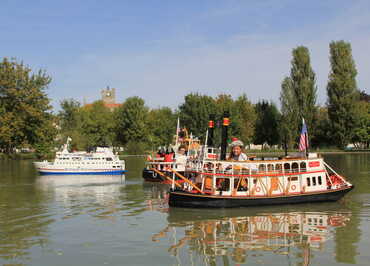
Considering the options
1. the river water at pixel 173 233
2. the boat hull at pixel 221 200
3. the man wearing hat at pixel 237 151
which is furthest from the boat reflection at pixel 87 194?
the man wearing hat at pixel 237 151

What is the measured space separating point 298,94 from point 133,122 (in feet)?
140

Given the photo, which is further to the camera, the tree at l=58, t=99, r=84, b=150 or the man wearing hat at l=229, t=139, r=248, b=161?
the tree at l=58, t=99, r=84, b=150

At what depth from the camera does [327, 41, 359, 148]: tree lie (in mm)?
100312

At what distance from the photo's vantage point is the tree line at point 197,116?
81.5 m

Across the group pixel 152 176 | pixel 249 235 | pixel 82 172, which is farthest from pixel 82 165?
pixel 249 235

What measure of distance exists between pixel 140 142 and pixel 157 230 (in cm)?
9914

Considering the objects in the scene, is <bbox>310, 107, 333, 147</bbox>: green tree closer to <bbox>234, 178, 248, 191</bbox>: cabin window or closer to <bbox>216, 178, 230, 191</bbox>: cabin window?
<bbox>234, 178, 248, 191</bbox>: cabin window

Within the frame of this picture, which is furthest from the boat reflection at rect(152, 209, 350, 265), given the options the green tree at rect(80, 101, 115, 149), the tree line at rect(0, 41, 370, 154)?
the green tree at rect(80, 101, 115, 149)

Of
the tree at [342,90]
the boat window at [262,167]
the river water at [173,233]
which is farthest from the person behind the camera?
the tree at [342,90]

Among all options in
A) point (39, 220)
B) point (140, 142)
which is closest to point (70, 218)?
point (39, 220)

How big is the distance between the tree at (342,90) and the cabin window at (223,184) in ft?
258

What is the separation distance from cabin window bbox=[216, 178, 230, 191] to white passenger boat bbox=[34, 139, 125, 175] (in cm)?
3017

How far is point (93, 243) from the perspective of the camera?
19.2m

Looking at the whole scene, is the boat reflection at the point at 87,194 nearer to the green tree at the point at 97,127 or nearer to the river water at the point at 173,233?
the river water at the point at 173,233
